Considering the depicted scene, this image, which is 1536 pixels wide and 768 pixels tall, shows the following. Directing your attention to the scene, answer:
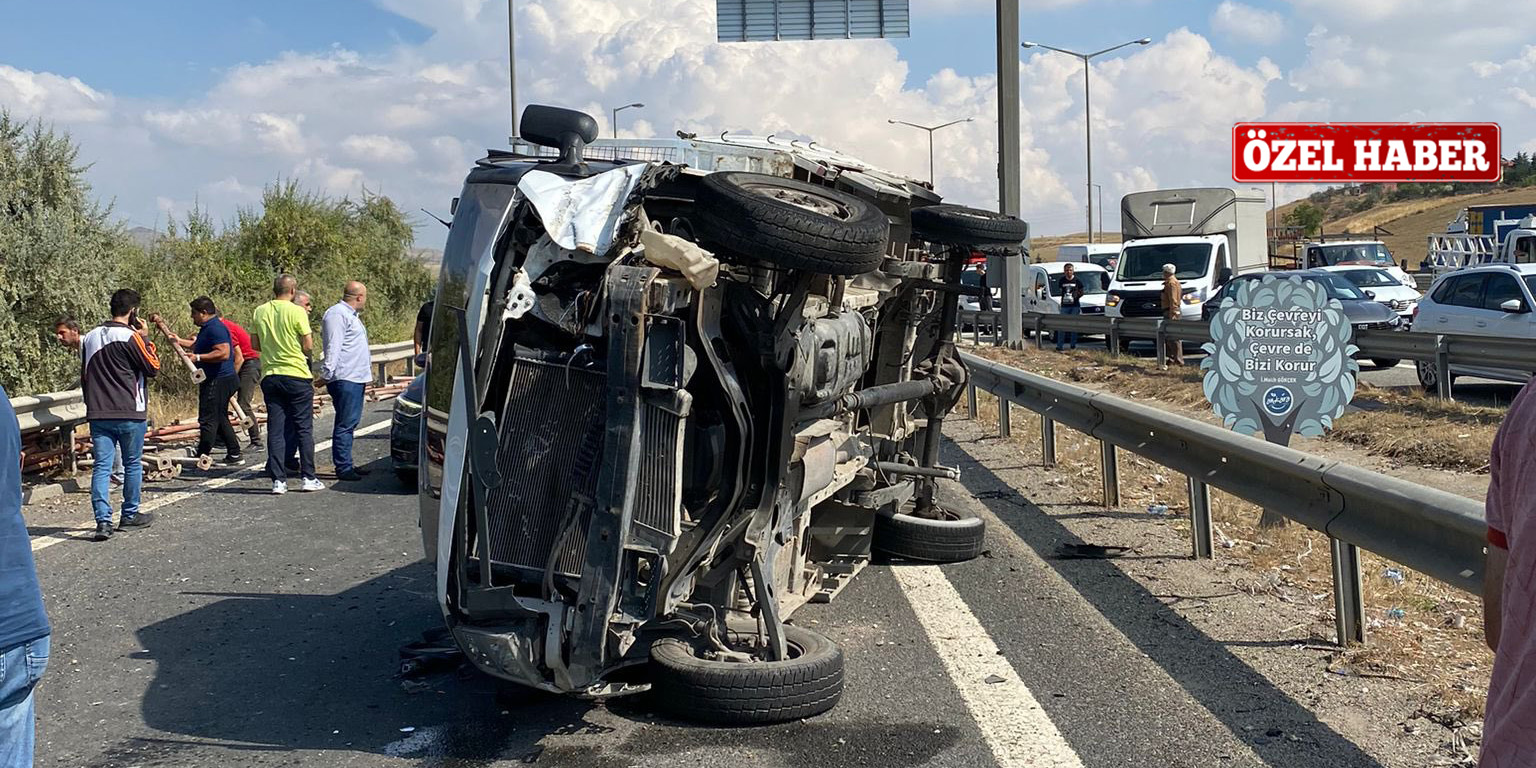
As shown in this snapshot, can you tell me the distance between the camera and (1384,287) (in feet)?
81.2

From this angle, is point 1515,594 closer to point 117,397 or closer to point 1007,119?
point 117,397

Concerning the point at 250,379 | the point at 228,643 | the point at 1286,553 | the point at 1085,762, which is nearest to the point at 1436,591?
the point at 1286,553

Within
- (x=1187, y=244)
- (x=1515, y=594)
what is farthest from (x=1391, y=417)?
(x=1187, y=244)

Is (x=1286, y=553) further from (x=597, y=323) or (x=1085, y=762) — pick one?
(x=597, y=323)

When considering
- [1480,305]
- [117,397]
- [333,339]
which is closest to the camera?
[117,397]

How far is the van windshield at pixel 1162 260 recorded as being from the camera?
1091 inches

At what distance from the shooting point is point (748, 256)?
4656 mm

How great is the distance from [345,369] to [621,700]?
23.1 feet

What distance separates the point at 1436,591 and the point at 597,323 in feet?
15.2

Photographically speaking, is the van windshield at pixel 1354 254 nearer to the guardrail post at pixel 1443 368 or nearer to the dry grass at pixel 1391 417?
the dry grass at pixel 1391 417

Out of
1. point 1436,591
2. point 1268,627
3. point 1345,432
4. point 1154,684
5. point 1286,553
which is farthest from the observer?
point 1345,432

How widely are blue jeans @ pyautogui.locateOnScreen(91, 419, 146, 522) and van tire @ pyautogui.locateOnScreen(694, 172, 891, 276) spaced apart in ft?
19.9

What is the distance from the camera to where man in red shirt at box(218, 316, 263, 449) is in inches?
556

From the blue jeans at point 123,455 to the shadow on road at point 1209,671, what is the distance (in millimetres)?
6088
